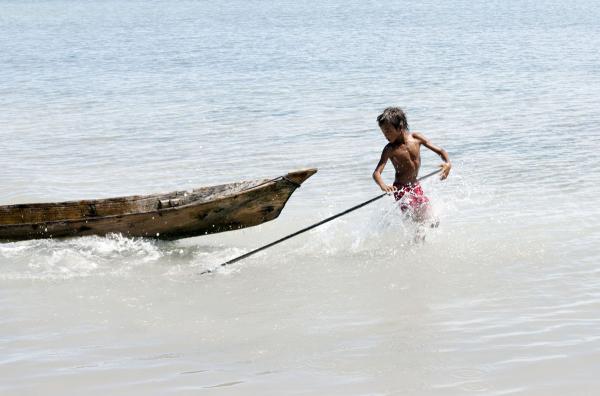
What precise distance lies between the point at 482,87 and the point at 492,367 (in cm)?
1511

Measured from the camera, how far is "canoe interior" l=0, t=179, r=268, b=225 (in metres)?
8.22

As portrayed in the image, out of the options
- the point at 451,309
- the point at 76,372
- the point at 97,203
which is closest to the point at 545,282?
the point at 451,309

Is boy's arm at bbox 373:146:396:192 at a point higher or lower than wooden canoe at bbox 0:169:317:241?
lower

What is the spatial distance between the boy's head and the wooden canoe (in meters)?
0.73

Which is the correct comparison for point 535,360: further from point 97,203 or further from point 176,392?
point 97,203

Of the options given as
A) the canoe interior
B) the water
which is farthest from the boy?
the canoe interior

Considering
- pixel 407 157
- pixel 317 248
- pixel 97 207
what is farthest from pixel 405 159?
pixel 97 207

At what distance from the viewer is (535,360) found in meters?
5.06

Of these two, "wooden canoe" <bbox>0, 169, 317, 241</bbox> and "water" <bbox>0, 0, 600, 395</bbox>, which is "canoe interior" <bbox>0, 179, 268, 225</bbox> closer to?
"wooden canoe" <bbox>0, 169, 317, 241</bbox>

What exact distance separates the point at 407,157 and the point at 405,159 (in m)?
0.03

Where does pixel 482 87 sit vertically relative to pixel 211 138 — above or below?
above

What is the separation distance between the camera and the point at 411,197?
25.1 ft

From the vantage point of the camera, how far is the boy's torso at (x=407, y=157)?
7547mm

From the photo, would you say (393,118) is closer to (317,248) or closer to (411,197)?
(411,197)
